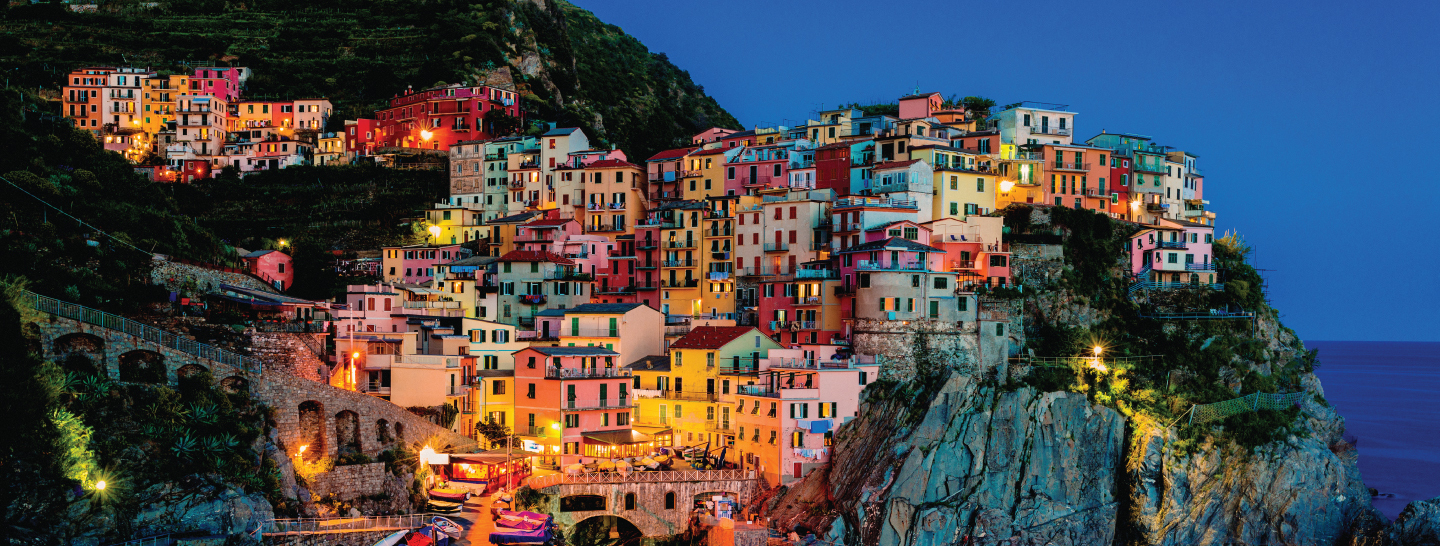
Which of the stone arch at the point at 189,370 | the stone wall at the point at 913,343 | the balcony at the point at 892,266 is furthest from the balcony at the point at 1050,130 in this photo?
the stone arch at the point at 189,370

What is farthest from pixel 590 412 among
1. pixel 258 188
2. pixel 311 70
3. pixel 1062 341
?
pixel 311 70

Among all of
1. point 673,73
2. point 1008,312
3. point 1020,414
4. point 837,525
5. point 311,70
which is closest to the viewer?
point 837,525

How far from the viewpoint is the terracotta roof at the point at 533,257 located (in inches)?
2581

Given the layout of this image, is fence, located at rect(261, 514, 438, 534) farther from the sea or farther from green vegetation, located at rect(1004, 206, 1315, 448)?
the sea

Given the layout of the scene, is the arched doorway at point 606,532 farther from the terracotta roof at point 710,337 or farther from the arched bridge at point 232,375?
the terracotta roof at point 710,337

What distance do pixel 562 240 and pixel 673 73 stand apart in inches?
2942

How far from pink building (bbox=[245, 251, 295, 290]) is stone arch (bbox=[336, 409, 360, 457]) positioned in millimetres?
23930

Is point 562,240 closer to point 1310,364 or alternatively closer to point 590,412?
point 590,412

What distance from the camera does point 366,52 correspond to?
367 ft

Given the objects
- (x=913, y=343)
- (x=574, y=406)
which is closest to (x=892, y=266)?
(x=913, y=343)

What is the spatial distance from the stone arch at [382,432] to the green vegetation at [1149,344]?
27436mm

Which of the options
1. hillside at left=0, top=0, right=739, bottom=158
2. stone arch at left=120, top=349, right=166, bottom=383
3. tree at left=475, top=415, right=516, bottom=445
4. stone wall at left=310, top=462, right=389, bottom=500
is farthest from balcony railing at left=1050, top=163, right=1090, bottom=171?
stone arch at left=120, top=349, right=166, bottom=383

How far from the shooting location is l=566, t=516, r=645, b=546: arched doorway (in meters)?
49.2

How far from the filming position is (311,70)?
107750mm
